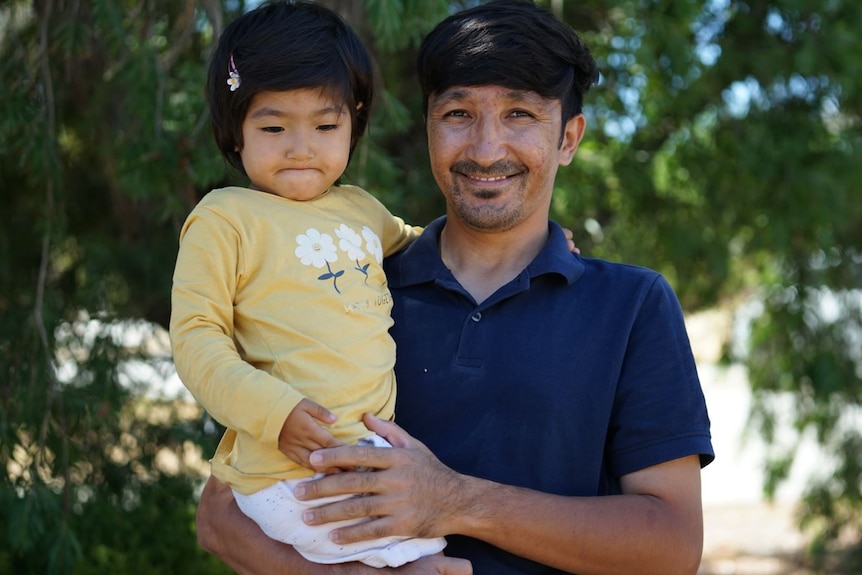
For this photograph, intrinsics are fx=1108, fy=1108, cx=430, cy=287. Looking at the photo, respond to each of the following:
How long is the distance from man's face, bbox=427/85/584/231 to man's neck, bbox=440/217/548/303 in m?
0.05

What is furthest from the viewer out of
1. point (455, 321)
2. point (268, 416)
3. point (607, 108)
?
point (607, 108)

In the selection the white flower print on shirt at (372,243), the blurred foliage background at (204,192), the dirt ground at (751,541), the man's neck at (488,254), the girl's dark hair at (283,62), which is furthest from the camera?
the dirt ground at (751,541)

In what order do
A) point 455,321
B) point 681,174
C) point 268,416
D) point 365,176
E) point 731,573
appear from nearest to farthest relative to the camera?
point 268,416, point 455,321, point 365,176, point 681,174, point 731,573

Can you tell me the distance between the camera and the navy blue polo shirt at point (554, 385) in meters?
2.26

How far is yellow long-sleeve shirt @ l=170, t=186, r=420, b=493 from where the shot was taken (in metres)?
2.04

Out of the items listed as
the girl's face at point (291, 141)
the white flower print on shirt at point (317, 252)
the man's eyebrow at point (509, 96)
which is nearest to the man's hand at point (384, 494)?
the white flower print on shirt at point (317, 252)

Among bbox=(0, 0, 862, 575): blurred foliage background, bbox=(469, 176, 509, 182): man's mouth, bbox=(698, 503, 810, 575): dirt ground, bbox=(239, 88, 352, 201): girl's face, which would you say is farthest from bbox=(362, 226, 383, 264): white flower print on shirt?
bbox=(698, 503, 810, 575): dirt ground

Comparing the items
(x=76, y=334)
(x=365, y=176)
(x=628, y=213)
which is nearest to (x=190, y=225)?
(x=365, y=176)

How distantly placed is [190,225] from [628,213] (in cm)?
340

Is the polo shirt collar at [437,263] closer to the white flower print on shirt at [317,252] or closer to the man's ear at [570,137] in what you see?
the man's ear at [570,137]

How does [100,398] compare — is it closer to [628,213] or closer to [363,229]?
[363,229]

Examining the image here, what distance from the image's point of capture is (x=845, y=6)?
5.05 m

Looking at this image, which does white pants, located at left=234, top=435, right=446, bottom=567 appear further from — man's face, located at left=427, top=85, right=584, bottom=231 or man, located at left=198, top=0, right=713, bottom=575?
man's face, located at left=427, top=85, right=584, bottom=231

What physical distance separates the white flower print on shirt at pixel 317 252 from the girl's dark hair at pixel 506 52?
489 mm
